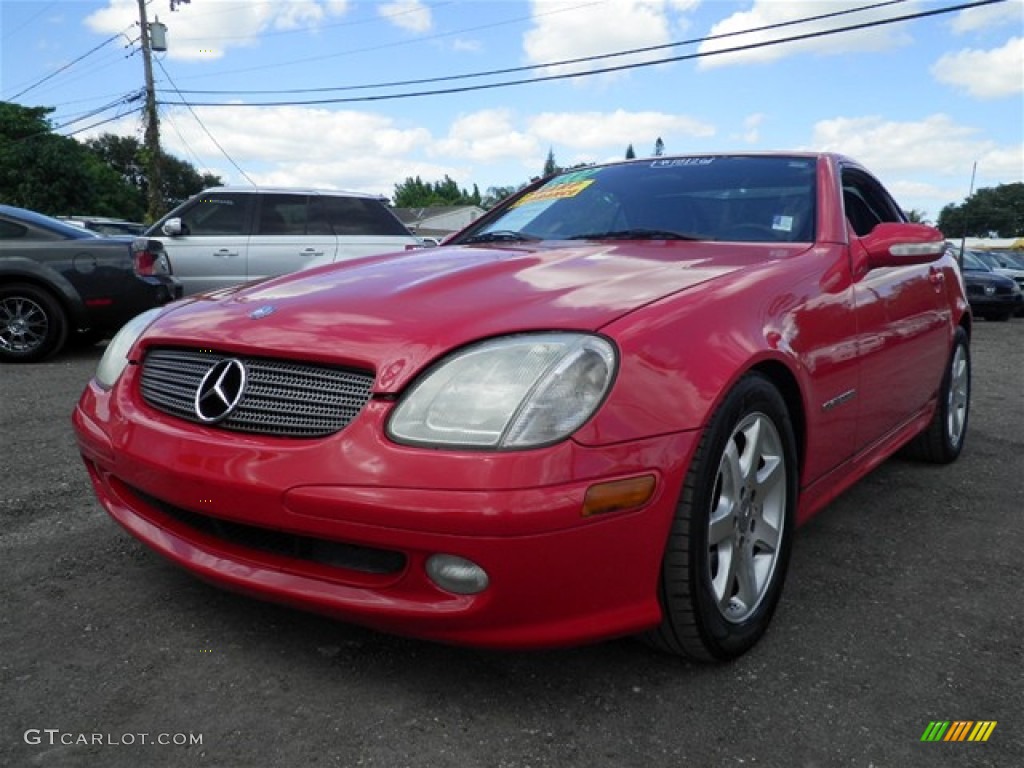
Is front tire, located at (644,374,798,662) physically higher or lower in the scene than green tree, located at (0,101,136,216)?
lower

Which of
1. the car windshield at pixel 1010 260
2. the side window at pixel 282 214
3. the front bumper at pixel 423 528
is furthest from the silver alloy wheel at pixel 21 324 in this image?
the car windshield at pixel 1010 260

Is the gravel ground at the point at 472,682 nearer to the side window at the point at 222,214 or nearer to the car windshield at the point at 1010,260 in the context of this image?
the side window at the point at 222,214

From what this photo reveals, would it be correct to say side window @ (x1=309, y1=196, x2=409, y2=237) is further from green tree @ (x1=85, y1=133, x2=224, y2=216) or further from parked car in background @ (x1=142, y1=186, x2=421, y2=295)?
green tree @ (x1=85, y1=133, x2=224, y2=216)

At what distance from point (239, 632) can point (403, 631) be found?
23.5 inches

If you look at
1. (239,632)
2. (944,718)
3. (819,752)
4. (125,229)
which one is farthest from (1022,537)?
(125,229)

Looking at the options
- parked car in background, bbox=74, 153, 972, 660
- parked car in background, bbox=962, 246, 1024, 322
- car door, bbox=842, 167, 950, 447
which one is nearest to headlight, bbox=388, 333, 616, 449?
parked car in background, bbox=74, 153, 972, 660

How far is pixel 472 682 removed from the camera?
6.39 ft

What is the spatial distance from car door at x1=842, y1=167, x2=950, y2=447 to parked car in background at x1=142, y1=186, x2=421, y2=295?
555 cm

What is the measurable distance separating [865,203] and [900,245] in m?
0.80

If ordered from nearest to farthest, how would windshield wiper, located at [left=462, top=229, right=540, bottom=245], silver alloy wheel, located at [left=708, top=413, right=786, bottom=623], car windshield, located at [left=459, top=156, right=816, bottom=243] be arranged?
1. silver alloy wheel, located at [left=708, top=413, right=786, bottom=623]
2. car windshield, located at [left=459, top=156, right=816, bottom=243]
3. windshield wiper, located at [left=462, top=229, right=540, bottom=245]

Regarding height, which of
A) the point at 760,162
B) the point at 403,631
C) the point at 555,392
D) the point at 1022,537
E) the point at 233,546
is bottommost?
the point at 1022,537

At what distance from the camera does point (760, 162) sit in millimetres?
3131

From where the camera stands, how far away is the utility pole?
26562mm

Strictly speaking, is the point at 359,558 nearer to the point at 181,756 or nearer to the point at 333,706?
the point at 333,706
